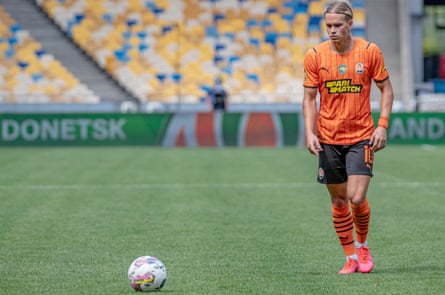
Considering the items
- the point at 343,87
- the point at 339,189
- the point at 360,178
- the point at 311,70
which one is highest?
the point at 311,70

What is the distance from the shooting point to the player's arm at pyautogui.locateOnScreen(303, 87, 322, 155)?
7906 mm

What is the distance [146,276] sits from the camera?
6.93 meters

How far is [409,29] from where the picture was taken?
145 feet

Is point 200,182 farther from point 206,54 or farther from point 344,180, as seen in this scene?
point 206,54

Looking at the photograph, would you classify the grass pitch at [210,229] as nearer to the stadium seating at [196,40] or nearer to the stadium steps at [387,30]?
the stadium seating at [196,40]

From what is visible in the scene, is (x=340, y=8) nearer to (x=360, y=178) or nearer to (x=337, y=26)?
(x=337, y=26)

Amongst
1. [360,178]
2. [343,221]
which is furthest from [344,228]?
[360,178]

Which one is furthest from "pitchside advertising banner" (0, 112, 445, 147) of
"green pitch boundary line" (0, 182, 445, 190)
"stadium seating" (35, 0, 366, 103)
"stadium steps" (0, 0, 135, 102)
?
"stadium seating" (35, 0, 366, 103)

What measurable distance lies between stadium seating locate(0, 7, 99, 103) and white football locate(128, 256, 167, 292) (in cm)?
3388

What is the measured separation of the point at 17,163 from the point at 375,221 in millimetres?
12159

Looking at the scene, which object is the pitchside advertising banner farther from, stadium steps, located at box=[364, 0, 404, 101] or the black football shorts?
the black football shorts

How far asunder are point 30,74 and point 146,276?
3572cm

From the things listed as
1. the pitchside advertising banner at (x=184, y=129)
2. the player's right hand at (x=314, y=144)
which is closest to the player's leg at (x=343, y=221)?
the player's right hand at (x=314, y=144)

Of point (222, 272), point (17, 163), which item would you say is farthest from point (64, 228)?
point (17, 163)
